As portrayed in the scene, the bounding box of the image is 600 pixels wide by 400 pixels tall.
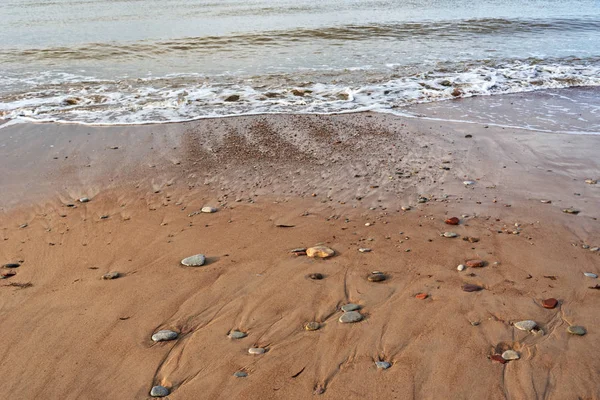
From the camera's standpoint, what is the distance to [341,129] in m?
7.38

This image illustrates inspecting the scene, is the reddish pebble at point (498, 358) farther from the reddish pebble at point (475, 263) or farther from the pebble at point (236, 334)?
the pebble at point (236, 334)

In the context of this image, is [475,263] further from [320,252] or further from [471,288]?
[320,252]

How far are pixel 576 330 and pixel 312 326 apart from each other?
1678 millimetres

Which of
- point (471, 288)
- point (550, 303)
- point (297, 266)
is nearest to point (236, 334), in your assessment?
point (297, 266)

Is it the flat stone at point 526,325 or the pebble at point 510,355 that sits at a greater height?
the flat stone at point 526,325

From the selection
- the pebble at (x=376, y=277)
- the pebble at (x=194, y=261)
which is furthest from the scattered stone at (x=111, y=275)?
the pebble at (x=376, y=277)

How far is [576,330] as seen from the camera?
121 inches

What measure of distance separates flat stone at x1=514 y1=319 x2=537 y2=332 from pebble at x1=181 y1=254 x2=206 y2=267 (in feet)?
7.77

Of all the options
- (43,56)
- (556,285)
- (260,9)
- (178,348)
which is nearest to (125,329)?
(178,348)

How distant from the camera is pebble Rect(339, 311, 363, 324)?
321 centimetres

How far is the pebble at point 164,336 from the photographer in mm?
3082

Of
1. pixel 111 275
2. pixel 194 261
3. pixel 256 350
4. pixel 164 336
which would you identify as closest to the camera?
pixel 256 350

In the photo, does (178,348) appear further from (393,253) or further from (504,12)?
(504,12)

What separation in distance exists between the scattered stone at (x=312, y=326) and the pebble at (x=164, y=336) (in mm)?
845
